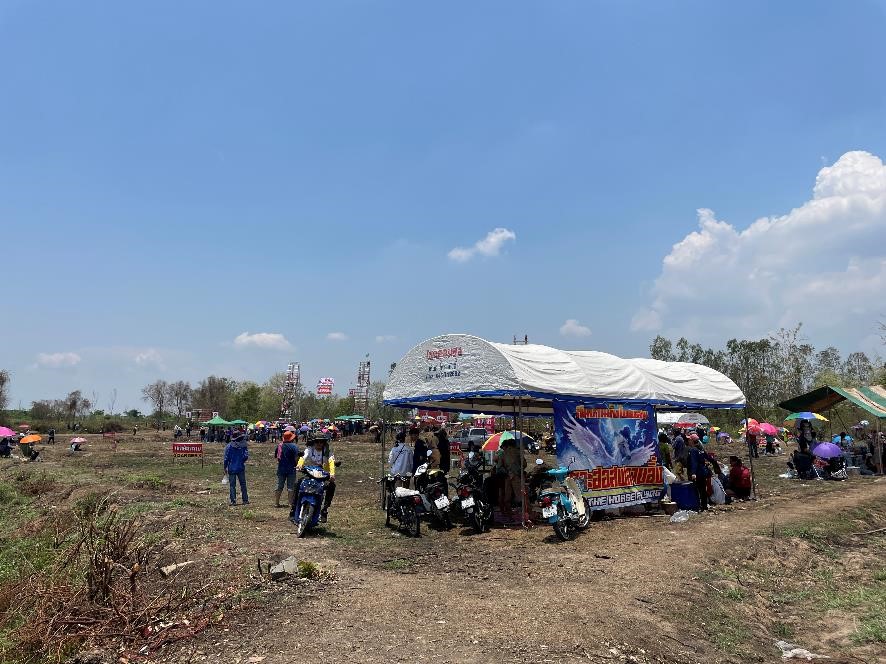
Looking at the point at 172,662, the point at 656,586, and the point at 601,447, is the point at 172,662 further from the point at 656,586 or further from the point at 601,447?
the point at 601,447

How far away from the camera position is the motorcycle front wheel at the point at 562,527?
9.79 meters

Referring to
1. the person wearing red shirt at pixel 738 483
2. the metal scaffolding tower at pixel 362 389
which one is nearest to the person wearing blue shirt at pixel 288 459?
the person wearing red shirt at pixel 738 483

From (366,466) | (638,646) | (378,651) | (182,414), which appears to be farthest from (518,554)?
(182,414)

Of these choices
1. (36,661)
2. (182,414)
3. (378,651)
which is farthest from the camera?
(182,414)

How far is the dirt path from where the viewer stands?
17.0 feet

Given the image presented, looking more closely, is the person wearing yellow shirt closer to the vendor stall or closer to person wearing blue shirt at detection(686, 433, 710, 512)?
the vendor stall

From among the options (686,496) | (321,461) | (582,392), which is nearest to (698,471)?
(686,496)

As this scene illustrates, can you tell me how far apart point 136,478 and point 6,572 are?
10803 millimetres

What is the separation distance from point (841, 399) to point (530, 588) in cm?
1762

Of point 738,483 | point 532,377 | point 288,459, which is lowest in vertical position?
point 738,483

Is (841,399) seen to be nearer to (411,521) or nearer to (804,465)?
(804,465)

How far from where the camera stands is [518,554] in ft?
28.9

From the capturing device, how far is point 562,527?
32.4ft

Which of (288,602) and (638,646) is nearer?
(638,646)
